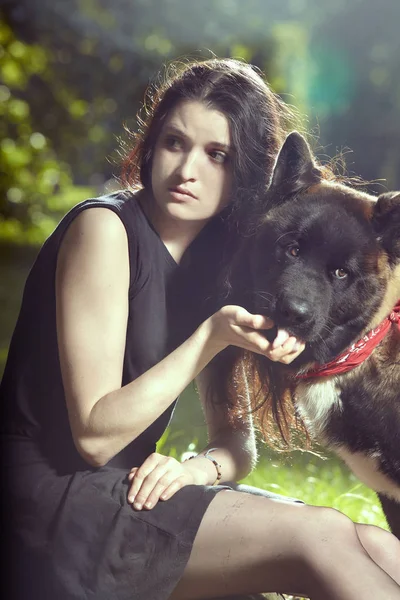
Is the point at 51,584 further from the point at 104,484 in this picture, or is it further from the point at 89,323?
the point at 89,323

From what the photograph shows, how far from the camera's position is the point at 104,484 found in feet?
4.67

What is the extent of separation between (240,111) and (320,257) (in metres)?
0.36

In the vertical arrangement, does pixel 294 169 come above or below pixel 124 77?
below

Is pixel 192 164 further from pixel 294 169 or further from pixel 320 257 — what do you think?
pixel 320 257

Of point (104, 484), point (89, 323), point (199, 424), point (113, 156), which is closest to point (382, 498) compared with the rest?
point (199, 424)

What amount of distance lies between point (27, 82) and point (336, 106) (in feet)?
2.47

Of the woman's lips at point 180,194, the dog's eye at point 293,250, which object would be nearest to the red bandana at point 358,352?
the dog's eye at point 293,250

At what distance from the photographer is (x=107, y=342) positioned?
1.41 metres

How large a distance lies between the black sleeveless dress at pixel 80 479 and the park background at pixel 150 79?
153mm

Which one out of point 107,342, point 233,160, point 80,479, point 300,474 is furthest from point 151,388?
point 233,160

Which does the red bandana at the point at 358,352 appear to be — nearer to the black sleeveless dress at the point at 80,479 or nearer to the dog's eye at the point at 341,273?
the dog's eye at the point at 341,273

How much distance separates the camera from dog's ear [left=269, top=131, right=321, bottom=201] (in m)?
1.40

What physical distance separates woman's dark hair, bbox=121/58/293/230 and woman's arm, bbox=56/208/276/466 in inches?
8.2

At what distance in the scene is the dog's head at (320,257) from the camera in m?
1.34
